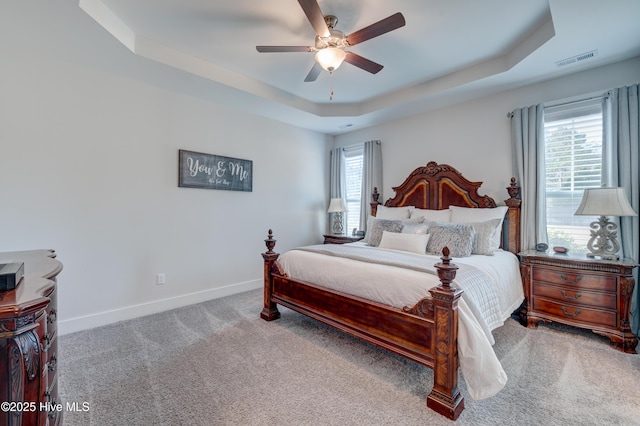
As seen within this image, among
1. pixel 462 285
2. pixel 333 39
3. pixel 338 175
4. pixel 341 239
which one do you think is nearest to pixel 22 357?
pixel 462 285

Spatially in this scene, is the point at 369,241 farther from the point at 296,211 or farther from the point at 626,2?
the point at 626,2

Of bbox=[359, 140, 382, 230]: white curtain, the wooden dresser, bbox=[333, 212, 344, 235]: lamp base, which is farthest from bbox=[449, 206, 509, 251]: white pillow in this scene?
the wooden dresser

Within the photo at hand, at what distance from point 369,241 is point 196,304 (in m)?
2.32

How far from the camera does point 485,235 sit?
9.98 feet

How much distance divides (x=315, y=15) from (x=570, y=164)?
3052 millimetres

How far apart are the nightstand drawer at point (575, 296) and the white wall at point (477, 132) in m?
1.17

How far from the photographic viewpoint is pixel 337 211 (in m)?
4.96

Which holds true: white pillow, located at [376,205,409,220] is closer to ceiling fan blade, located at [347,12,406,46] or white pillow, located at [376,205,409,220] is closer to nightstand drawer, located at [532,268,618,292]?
nightstand drawer, located at [532,268,618,292]

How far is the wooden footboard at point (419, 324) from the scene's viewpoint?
171 cm

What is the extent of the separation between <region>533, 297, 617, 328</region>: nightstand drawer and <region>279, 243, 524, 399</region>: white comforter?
0.19 metres

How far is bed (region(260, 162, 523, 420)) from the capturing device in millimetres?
1726

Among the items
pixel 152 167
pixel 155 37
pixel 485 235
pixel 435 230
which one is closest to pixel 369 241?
pixel 435 230

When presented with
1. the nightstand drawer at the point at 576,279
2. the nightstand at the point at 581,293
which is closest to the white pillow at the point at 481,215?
the nightstand at the point at 581,293

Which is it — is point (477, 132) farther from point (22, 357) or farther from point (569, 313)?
point (22, 357)
